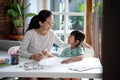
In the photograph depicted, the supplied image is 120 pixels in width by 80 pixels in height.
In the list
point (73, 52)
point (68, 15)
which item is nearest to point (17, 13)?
point (68, 15)

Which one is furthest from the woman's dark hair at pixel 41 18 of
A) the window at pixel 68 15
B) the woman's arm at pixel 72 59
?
the window at pixel 68 15

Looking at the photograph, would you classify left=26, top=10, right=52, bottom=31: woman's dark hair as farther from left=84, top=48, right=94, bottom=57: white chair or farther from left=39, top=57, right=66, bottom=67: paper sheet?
left=84, top=48, right=94, bottom=57: white chair

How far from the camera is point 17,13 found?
4.02m

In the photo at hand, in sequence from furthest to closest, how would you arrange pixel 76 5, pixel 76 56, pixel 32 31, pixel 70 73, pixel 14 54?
pixel 76 5 < pixel 32 31 < pixel 76 56 < pixel 14 54 < pixel 70 73

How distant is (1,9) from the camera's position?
4.21m

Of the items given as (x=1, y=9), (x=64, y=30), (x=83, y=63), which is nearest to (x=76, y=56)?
(x=83, y=63)

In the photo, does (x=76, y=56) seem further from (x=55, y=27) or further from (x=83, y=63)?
(x=55, y=27)

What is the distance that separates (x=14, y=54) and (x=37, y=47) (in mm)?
479

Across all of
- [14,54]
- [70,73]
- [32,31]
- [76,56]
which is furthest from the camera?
[32,31]

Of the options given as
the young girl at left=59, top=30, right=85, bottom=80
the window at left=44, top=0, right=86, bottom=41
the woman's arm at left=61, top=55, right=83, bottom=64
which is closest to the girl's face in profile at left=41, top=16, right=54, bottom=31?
the young girl at left=59, top=30, right=85, bottom=80

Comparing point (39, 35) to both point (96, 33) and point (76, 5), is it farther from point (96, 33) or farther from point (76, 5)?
point (76, 5)

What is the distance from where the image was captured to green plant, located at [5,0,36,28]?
155 inches

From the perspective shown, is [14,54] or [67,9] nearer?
[14,54]

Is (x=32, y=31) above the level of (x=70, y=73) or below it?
above
